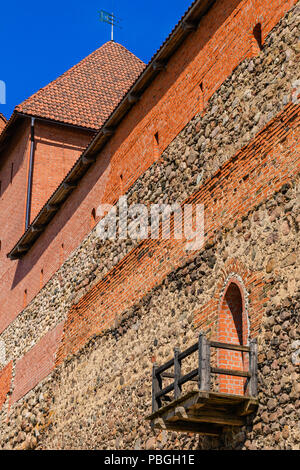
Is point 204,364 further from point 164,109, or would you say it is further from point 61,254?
point 61,254

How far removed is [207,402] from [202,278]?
7.30ft

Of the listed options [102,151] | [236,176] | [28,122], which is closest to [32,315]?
[102,151]

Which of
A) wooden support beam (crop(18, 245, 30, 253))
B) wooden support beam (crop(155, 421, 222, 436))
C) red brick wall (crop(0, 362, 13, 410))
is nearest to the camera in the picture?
wooden support beam (crop(155, 421, 222, 436))

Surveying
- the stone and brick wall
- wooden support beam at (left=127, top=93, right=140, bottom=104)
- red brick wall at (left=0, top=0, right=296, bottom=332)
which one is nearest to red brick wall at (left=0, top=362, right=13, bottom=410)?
red brick wall at (left=0, top=0, right=296, bottom=332)

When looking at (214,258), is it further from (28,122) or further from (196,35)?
(28,122)

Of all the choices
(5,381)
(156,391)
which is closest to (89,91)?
(5,381)

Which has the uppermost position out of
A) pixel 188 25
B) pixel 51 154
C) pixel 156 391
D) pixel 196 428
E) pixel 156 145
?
pixel 51 154

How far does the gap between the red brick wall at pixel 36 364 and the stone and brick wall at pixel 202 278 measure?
11cm

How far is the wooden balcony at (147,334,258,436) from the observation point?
25.5 feet

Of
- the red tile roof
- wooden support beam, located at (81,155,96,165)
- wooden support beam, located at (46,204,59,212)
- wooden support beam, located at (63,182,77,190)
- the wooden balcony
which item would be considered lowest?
the wooden balcony

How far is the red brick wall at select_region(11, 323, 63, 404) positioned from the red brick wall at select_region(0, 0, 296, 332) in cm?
141

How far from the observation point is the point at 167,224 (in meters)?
10.9

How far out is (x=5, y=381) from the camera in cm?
1744

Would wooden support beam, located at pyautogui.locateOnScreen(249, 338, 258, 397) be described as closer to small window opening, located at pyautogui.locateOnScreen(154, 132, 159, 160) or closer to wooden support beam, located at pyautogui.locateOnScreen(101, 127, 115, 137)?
small window opening, located at pyautogui.locateOnScreen(154, 132, 159, 160)
